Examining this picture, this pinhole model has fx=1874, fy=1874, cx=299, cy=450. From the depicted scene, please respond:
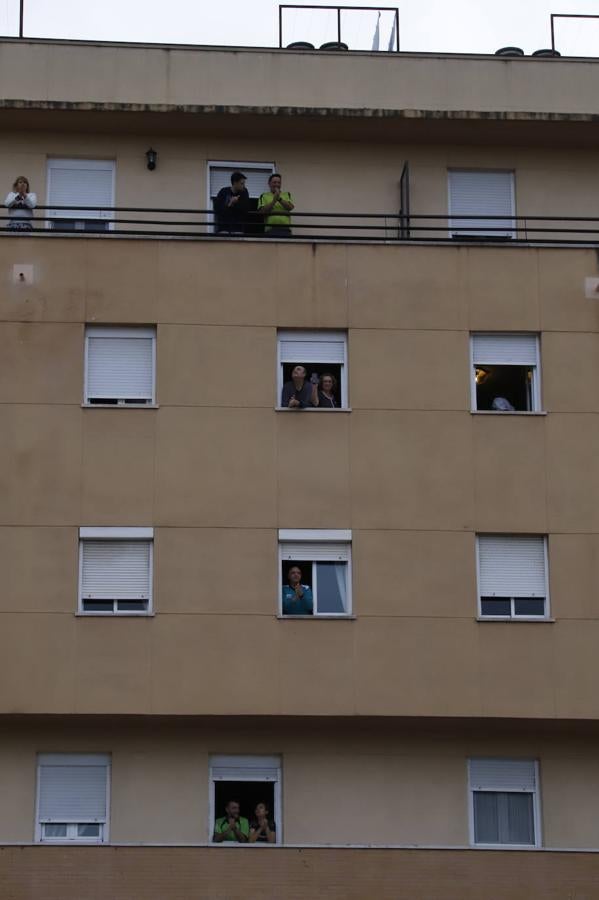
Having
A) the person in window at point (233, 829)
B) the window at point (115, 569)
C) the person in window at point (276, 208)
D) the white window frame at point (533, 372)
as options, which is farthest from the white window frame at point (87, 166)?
the person in window at point (233, 829)

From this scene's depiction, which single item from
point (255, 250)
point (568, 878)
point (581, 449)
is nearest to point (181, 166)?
point (255, 250)

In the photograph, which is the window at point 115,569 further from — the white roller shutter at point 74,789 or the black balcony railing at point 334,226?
the black balcony railing at point 334,226

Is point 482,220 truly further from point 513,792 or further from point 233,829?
point 233,829

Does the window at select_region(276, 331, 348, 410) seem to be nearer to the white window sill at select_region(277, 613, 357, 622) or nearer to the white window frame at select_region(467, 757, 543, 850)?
the white window sill at select_region(277, 613, 357, 622)

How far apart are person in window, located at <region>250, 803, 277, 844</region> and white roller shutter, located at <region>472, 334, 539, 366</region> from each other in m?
7.37

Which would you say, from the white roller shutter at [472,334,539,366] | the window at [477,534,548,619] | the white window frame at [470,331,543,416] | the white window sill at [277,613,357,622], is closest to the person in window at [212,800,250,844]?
the white window sill at [277,613,357,622]

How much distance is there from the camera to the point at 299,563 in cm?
2716

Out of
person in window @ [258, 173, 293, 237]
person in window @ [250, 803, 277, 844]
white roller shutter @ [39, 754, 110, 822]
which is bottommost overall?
person in window @ [250, 803, 277, 844]

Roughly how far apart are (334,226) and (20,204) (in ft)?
15.8

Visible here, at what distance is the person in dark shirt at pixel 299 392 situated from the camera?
27.4 m

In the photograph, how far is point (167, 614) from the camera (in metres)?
26.6

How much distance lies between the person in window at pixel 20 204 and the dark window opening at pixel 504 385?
23.8 feet

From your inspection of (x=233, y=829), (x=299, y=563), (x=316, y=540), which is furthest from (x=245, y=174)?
(x=233, y=829)

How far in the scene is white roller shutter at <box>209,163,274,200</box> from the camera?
30406 millimetres
